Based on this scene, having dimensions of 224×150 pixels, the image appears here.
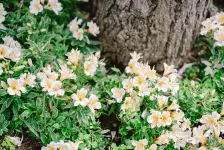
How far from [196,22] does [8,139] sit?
2.24 metres

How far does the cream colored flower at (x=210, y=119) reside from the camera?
3516mm

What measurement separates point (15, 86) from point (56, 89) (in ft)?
1.14

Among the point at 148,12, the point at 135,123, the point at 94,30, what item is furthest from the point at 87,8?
the point at 135,123

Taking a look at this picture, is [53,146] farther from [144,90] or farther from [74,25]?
[74,25]

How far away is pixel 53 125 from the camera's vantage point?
348cm

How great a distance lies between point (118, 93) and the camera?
364cm

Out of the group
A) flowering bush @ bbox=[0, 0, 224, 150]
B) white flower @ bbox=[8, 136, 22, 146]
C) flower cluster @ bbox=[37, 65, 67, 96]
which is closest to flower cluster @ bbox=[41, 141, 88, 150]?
flowering bush @ bbox=[0, 0, 224, 150]

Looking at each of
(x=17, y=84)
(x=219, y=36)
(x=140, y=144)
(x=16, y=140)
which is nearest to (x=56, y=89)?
(x=17, y=84)

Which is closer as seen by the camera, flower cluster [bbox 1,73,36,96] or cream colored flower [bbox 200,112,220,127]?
flower cluster [bbox 1,73,36,96]

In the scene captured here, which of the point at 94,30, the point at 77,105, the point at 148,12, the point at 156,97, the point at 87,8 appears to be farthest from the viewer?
the point at 87,8

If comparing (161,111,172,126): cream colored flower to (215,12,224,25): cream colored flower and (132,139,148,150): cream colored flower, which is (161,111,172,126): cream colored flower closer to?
(132,139,148,150): cream colored flower

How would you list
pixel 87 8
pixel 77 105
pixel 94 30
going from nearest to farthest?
pixel 77 105 < pixel 94 30 < pixel 87 8

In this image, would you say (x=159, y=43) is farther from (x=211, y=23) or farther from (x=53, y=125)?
(x=53, y=125)

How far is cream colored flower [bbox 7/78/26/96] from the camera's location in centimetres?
329
